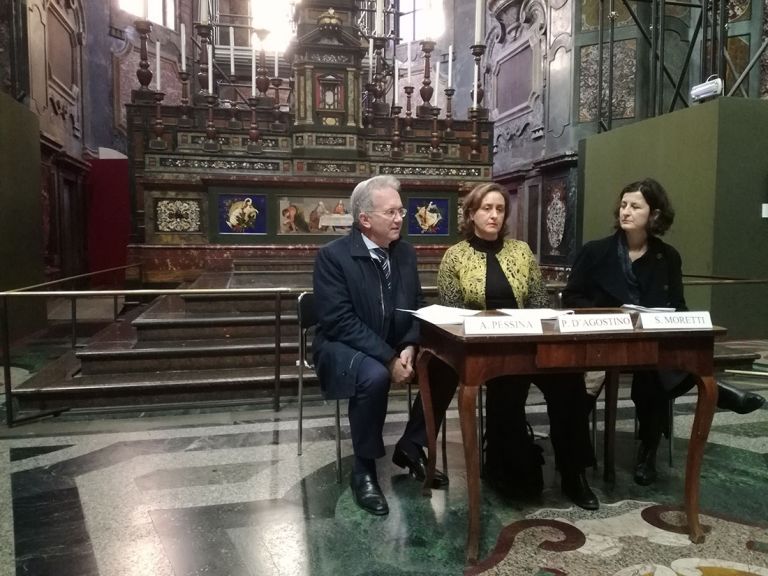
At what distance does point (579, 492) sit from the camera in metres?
2.42

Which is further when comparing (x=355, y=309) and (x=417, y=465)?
(x=417, y=465)

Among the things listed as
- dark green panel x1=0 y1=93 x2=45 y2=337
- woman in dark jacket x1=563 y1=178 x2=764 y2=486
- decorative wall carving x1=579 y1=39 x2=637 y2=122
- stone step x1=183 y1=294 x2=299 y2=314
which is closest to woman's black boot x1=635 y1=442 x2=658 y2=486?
woman in dark jacket x1=563 y1=178 x2=764 y2=486

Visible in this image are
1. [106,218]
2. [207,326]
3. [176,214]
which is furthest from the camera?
[106,218]

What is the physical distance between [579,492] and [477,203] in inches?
50.3

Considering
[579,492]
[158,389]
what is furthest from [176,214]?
[579,492]

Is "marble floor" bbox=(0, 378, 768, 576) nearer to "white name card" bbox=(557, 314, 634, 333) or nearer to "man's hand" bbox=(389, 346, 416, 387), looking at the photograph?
"man's hand" bbox=(389, 346, 416, 387)

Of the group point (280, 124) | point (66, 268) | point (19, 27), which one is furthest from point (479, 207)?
point (66, 268)

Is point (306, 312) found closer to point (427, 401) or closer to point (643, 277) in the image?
point (427, 401)

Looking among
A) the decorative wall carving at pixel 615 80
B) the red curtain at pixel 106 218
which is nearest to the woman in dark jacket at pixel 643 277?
the decorative wall carving at pixel 615 80

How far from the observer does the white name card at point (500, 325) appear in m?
1.87

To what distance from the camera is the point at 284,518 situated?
7.58 feet

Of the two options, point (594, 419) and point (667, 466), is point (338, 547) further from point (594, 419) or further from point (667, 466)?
point (667, 466)

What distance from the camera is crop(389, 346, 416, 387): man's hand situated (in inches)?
94.4

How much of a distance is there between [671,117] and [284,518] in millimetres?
5840
